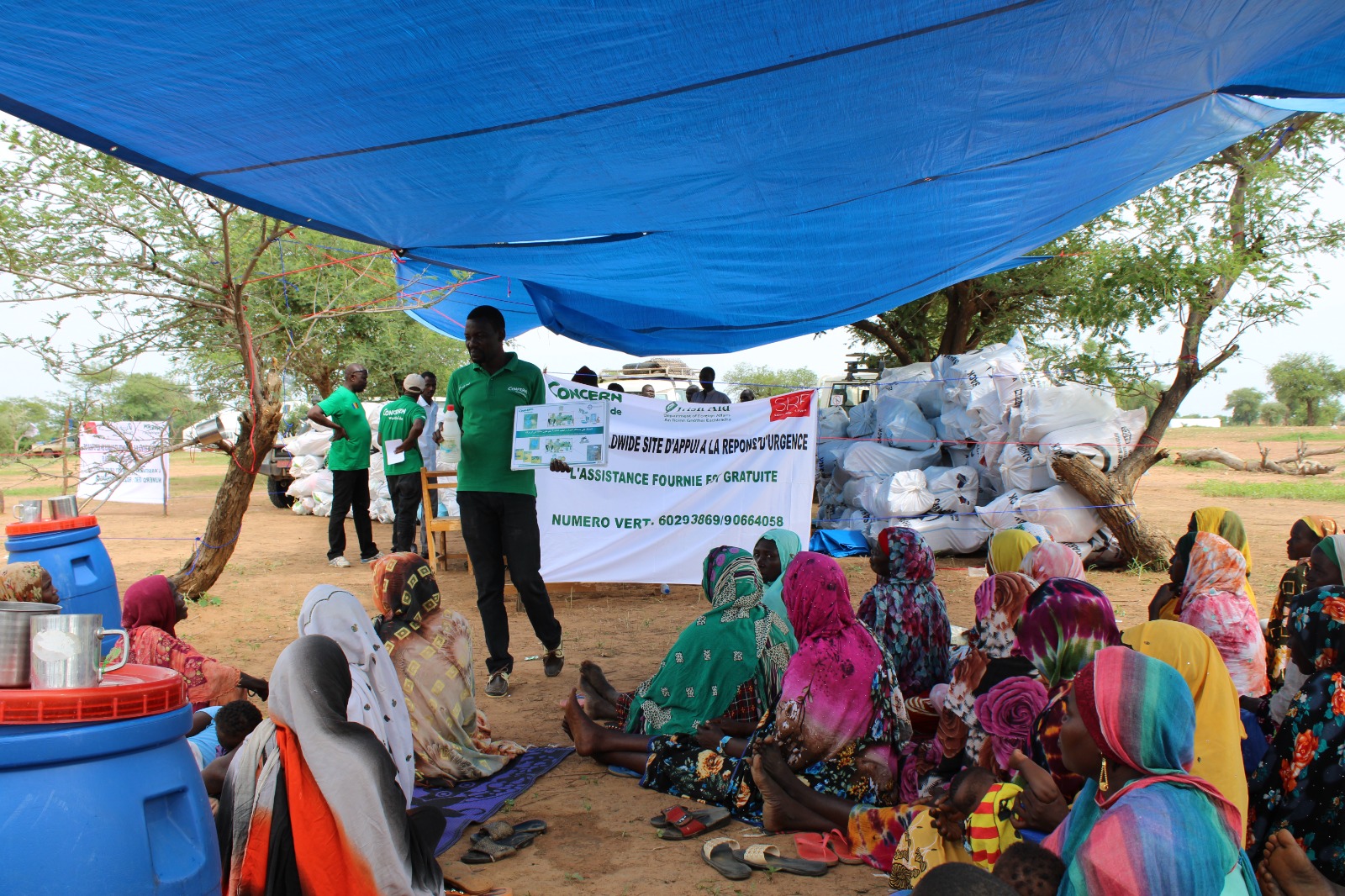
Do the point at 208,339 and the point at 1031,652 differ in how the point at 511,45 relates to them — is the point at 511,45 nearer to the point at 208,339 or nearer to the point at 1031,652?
the point at 1031,652

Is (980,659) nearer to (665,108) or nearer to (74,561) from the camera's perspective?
(665,108)

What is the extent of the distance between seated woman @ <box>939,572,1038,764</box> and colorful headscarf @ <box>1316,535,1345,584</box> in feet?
3.97

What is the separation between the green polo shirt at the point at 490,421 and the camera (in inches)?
197

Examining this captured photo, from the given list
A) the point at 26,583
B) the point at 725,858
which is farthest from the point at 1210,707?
the point at 26,583

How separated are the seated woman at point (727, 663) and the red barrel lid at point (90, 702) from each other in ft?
8.31

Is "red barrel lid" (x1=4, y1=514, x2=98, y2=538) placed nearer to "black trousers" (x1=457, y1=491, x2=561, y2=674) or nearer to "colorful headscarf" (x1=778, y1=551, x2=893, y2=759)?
"black trousers" (x1=457, y1=491, x2=561, y2=674)

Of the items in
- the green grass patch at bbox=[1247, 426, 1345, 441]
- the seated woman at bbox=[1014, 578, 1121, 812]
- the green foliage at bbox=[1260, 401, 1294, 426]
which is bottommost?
the seated woman at bbox=[1014, 578, 1121, 812]

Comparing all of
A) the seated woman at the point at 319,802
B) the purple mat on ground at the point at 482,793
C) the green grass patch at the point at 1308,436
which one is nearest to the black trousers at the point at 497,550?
the purple mat on ground at the point at 482,793

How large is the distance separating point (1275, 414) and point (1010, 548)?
176 ft

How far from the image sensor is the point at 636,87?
2986 mm

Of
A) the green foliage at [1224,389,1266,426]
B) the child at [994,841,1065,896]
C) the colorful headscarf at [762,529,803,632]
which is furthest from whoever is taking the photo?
the green foliage at [1224,389,1266,426]

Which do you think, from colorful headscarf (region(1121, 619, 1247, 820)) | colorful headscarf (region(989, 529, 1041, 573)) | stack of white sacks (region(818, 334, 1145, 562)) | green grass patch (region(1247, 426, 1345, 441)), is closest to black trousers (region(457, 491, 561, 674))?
colorful headscarf (region(989, 529, 1041, 573))

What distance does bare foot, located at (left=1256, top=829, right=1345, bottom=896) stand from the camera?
2398 mm

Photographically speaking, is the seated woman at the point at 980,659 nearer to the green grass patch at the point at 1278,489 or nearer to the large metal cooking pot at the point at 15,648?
the large metal cooking pot at the point at 15,648
